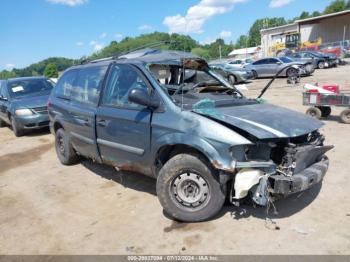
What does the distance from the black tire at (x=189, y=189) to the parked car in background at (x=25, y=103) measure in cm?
674

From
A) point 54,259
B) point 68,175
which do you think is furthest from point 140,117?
point 68,175

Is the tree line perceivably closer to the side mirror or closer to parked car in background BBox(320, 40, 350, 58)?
the side mirror

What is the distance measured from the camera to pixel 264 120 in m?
3.66

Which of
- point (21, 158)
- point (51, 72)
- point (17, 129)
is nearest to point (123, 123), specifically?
point (21, 158)

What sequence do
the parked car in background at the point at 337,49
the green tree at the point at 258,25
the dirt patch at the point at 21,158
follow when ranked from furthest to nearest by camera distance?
the green tree at the point at 258,25 → the parked car in background at the point at 337,49 → the dirt patch at the point at 21,158

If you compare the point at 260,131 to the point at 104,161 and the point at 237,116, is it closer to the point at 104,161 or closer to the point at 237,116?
the point at 237,116

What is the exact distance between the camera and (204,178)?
3654 millimetres

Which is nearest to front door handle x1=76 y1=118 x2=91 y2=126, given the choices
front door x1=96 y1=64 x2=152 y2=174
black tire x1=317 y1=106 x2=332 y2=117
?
front door x1=96 y1=64 x2=152 y2=174

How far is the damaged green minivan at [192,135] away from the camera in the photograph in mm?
3465

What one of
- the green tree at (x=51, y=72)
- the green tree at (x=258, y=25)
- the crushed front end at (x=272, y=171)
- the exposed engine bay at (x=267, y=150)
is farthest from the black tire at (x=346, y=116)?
the green tree at (x=258, y=25)

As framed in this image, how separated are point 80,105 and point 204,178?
264 centimetres

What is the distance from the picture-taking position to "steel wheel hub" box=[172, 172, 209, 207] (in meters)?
3.71

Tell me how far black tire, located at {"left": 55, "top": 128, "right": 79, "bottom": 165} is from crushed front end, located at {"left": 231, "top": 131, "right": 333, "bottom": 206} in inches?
140

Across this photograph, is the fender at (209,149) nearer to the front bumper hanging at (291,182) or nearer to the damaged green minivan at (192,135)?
the damaged green minivan at (192,135)
